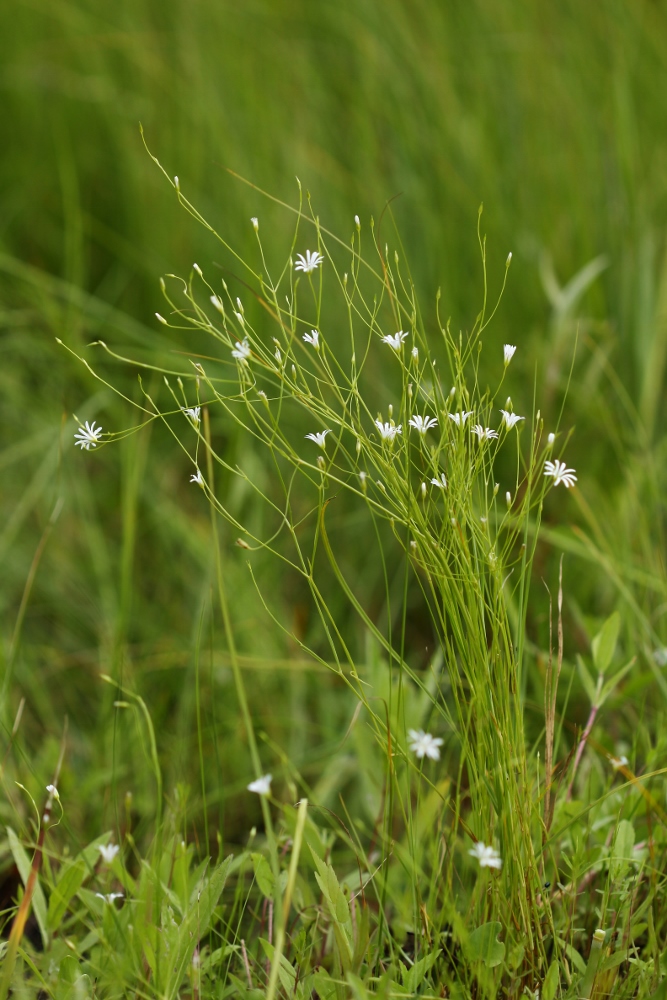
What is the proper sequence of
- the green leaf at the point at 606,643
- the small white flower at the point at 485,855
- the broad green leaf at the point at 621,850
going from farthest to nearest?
the green leaf at the point at 606,643, the broad green leaf at the point at 621,850, the small white flower at the point at 485,855

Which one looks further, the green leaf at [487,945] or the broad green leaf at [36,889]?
the broad green leaf at [36,889]

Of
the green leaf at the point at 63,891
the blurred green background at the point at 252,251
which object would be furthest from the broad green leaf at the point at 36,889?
the blurred green background at the point at 252,251

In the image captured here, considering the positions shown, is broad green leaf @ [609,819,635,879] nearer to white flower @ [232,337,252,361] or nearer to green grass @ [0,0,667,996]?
green grass @ [0,0,667,996]

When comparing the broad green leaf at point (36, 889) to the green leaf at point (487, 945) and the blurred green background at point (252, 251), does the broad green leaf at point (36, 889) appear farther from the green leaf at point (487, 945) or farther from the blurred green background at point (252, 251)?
the green leaf at point (487, 945)

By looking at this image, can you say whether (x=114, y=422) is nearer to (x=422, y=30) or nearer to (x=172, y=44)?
(x=172, y=44)

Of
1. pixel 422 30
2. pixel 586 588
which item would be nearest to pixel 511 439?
pixel 586 588

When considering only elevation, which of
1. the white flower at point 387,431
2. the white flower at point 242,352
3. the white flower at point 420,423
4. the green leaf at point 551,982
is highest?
the white flower at point 242,352

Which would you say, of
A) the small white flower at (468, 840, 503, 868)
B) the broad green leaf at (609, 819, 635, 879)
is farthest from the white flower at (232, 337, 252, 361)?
the broad green leaf at (609, 819, 635, 879)
